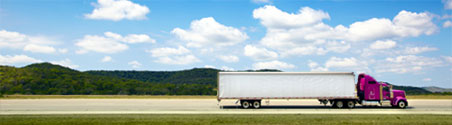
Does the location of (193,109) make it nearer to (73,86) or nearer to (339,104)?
(339,104)

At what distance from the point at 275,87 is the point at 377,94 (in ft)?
26.6

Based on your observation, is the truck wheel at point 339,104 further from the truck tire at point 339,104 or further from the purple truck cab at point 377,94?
the purple truck cab at point 377,94

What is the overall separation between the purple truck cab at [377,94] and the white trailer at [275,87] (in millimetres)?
1129

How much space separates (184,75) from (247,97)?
11712 centimetres

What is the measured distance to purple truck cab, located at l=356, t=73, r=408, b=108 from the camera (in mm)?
27906

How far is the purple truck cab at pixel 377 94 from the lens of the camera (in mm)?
27906

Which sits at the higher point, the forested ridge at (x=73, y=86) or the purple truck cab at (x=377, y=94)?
the forested ridge at (x=73, y=86)

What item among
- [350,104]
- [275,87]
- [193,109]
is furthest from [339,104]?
[193,109]

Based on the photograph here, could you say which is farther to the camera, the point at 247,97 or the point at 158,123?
the point at 247,97

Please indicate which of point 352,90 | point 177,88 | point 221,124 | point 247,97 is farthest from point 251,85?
point 177,88

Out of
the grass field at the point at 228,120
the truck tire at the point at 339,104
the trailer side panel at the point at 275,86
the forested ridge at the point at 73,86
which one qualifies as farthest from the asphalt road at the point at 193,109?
the forested ridge at the point at 73,86

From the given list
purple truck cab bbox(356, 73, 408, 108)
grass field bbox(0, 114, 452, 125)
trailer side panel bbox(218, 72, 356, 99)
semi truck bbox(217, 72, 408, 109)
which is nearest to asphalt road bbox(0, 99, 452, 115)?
purple truck cab bbox(356, 73, 408, 108)

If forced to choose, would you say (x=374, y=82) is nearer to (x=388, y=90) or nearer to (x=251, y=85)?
(x=388, y=90)

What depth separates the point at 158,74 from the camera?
15450 centimetres
